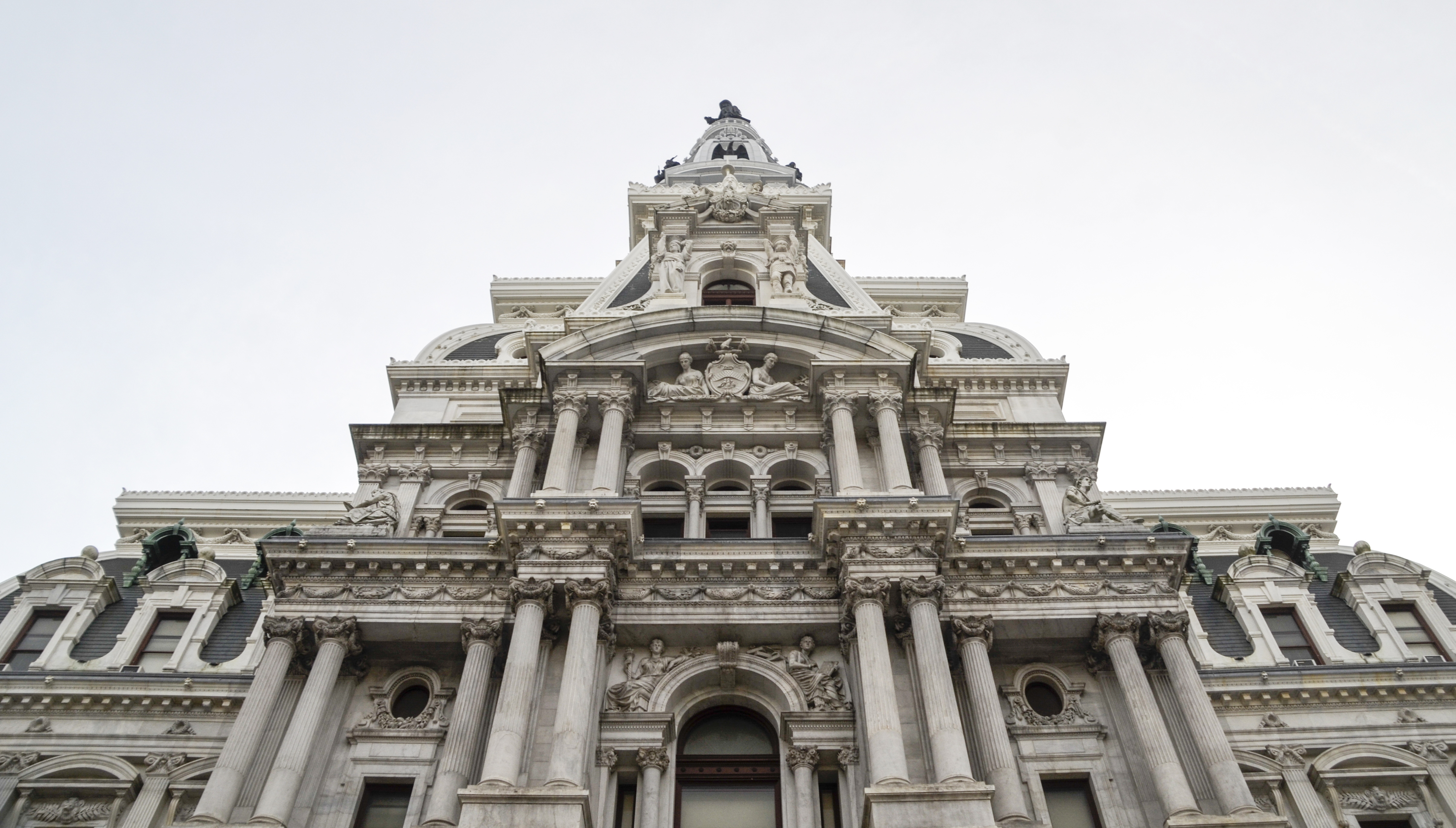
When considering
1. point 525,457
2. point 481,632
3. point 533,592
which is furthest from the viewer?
point 525,457

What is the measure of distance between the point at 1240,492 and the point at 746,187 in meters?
20.6

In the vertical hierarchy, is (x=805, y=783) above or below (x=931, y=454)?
below

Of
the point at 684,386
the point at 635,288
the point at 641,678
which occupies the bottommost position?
the point at 641,678

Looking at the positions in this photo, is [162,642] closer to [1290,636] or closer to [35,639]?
[35,639]

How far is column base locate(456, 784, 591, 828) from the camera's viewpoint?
2005 cm

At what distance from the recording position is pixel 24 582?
3136 centimetres

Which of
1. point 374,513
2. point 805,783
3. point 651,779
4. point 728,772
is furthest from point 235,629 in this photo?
point 805,783

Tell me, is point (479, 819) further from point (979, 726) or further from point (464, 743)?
point (979, 726)

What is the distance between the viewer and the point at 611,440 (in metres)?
29.0

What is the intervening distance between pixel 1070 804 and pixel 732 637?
7.56 m

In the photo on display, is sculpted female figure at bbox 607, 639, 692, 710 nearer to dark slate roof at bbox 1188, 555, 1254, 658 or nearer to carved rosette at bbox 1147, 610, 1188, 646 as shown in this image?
carved rosette at bbox 1147, 610, 1188, 646

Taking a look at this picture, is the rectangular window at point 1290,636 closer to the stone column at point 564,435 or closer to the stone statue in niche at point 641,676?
the stone statue in niche at point 641,676

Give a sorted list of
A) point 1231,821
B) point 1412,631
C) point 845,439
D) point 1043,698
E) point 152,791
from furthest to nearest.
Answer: point 1412,631
point 845,439
point 152,791
point 1043,698
point 1231,821

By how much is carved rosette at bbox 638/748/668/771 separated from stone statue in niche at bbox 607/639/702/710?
39.7 inches
